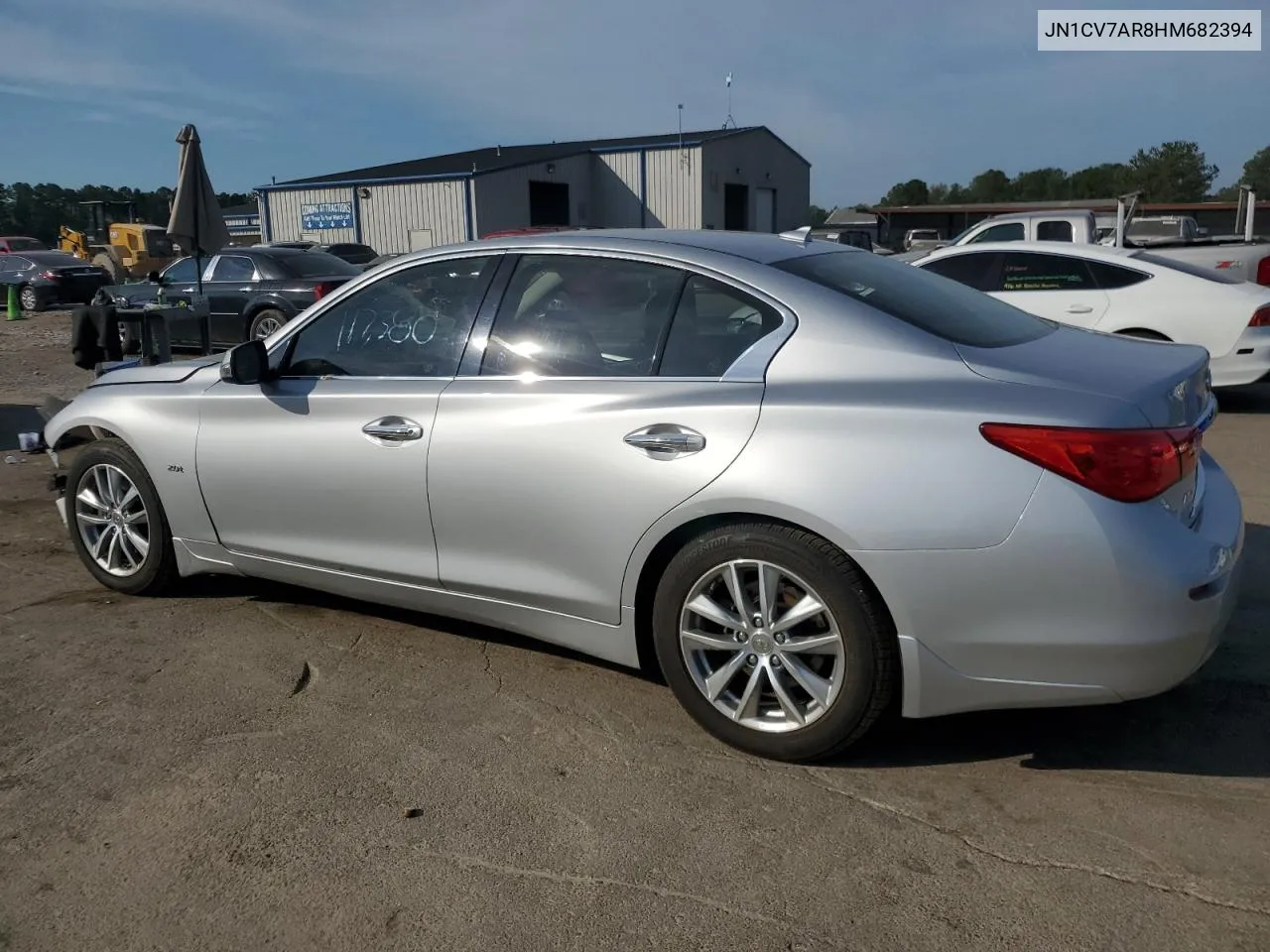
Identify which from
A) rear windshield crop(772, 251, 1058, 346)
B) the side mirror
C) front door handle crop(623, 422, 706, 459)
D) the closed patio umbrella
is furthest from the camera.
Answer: the closed patio umbrella

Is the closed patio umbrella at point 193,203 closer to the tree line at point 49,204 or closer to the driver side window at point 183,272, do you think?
the driver side window at point 183,272

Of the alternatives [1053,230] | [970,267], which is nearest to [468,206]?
[1053,230]

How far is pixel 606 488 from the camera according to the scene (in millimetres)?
3324

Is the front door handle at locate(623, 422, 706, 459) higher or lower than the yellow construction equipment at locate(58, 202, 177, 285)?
lower

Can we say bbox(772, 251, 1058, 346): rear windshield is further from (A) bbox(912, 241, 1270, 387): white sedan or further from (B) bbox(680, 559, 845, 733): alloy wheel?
(A) bbox(912, 241, 1270, 387): white sedan

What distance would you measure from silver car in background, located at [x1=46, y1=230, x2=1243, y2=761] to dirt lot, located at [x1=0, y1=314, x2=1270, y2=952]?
0.30 m

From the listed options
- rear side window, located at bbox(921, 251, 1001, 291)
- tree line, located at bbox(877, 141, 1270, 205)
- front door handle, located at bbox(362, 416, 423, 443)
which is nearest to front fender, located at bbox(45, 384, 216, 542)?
front door handle, located at bbox(362, 416, 423, 443)

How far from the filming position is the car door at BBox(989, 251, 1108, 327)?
350 inches

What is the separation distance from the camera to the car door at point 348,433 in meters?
3.82

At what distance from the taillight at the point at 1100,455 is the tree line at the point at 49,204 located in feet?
287

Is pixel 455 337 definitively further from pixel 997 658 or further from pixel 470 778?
pixel 997 658

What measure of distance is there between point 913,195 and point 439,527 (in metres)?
85.3

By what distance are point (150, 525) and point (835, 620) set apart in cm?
313

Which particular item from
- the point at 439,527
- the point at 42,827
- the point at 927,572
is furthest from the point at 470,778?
the point at 927,572
